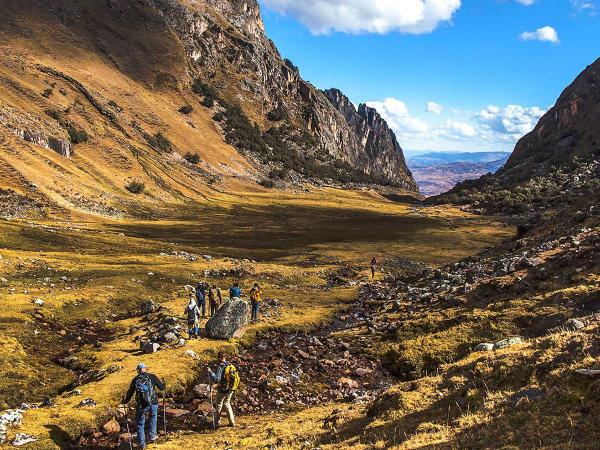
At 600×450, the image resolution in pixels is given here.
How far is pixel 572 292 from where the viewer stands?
26203mm

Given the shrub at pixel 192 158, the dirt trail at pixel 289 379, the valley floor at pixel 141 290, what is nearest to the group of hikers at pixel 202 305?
the valley floor at pixel 141 290

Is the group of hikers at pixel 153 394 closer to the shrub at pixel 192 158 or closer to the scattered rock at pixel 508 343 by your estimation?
the scattered rock at pixel 508 343

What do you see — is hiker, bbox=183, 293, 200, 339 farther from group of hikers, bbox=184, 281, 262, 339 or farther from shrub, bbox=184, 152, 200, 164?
shrub, bbox=184, 152, 200, 164

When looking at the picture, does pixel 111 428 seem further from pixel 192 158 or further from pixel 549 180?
pixel 549 180

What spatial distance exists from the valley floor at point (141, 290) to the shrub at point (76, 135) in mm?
34486

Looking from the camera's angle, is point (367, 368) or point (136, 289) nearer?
point (367, 368)

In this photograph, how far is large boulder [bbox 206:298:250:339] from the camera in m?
29.2

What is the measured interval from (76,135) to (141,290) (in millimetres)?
90844

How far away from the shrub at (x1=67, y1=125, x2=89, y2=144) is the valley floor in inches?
1358

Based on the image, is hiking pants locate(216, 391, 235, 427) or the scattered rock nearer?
hiking pants locate(216, 391, 235, 427)

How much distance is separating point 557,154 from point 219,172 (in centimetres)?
14536

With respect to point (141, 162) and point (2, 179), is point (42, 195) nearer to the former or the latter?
point (2, 179)

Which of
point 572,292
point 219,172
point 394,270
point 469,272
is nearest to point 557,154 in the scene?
point 219,172

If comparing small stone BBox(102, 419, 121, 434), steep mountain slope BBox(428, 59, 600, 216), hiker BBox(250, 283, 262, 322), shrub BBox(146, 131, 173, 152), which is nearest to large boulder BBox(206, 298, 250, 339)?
hiker BBox(250, 283, 262, 322)
